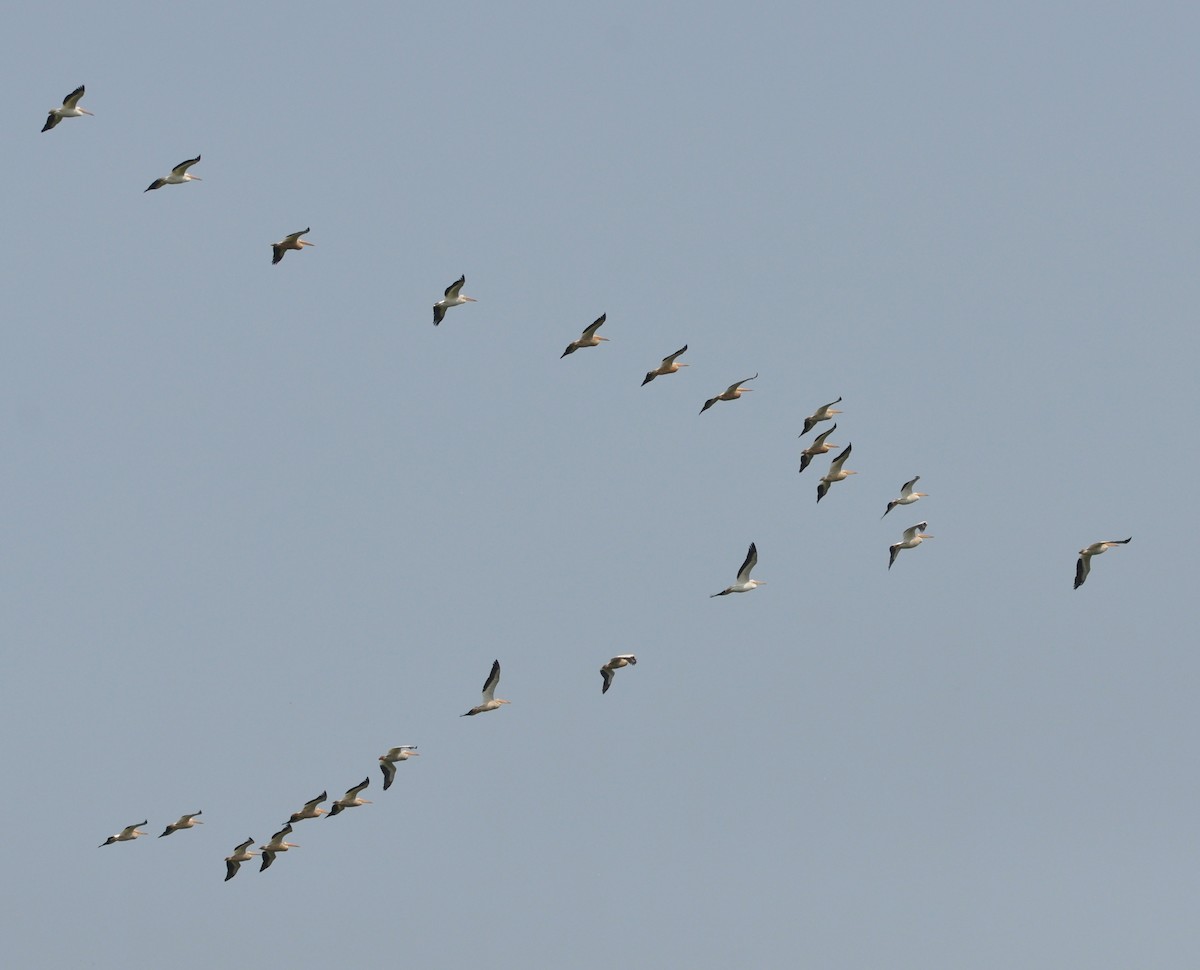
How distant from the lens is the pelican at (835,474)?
10050cm

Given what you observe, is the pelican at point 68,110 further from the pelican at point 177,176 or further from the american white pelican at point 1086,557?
the american white pelican at point 1086,557

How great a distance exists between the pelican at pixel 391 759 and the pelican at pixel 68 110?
19.5 m

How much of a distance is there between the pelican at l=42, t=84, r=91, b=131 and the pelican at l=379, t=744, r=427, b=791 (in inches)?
768

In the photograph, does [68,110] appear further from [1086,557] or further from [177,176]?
[1086,557]

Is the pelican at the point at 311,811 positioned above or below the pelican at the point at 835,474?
below

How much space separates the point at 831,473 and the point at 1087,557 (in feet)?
24.6

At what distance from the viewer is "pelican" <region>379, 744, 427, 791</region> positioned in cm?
9900

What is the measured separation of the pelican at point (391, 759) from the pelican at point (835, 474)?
1357 cm

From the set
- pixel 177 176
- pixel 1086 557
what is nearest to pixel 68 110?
pixel 177 176

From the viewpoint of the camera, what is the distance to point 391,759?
325ft

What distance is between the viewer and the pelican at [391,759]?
99000 millimetres

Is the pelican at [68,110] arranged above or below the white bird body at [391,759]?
above

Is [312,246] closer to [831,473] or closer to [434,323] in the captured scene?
[434,323]

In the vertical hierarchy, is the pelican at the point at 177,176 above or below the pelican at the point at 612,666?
above
